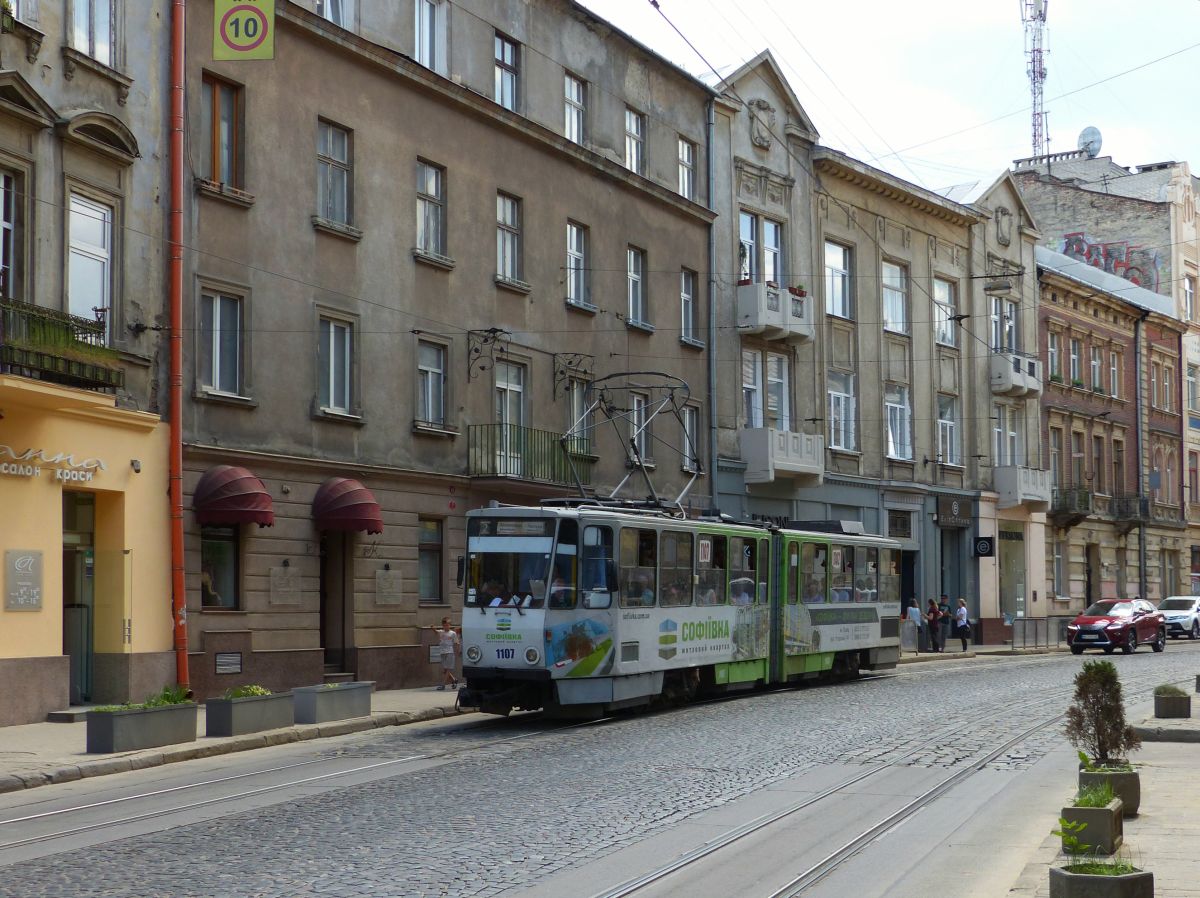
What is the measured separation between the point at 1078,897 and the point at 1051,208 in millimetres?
64913

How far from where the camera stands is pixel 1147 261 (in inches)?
2611

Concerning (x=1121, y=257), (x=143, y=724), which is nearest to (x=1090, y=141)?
(x=1121, y=257)

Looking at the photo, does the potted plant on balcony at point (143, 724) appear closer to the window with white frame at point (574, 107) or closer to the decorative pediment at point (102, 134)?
the decorative pediment at point (102, 134)

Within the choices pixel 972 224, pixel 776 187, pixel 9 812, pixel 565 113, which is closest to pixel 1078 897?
pixel 9 812

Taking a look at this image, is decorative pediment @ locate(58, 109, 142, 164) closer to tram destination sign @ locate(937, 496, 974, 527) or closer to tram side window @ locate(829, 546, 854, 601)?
tram side window @ locate(829, 546, 854, 601)

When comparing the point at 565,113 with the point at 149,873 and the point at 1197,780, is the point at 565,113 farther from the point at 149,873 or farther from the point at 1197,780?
the point at 149,873

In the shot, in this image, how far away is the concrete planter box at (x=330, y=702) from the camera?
2047 cm

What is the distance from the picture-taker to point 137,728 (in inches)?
680

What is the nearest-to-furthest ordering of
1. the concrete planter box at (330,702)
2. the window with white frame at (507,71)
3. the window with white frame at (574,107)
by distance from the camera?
the concrete planter box at (330,702) → the window with white frame at (507,71) → the window with white frame at (574,107)

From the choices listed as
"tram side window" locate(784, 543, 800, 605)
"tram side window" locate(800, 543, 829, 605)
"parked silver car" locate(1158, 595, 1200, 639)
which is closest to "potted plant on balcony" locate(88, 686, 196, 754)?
"tram side window" locate(784, 543, 800, 605)

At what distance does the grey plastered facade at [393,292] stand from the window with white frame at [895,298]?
13044 mm

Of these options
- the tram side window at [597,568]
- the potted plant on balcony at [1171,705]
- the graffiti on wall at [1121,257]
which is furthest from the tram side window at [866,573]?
the graffiti on wall at [1121,257]

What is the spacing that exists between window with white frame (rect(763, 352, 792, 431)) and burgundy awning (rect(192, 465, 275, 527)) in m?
20.1

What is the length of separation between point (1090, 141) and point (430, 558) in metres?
54.4
